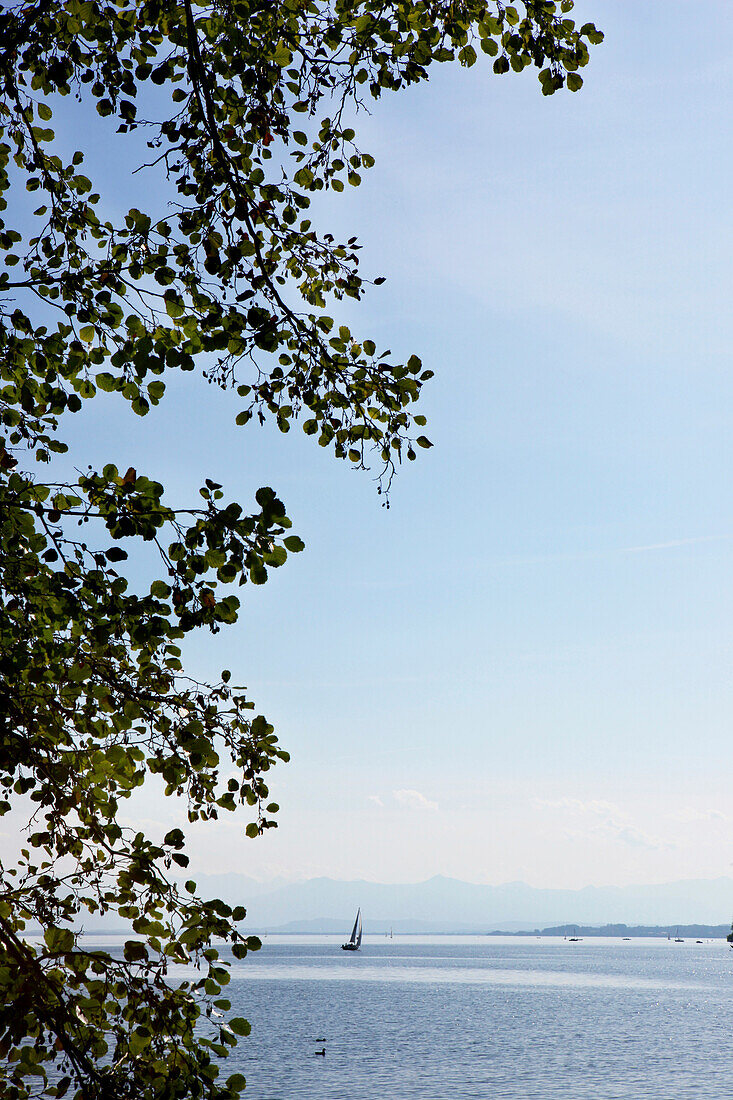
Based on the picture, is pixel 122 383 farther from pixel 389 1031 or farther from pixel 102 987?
pixel 389 1031

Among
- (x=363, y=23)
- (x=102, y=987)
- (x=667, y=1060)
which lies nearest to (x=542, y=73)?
(x=363, y=23)

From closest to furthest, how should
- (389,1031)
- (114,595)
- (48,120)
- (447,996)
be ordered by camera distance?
1. (114,595)
2. (48,120)
3. (389,1031)
4. (447,996)

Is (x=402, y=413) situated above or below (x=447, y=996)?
above

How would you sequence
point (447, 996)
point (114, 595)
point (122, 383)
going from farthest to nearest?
point (447, 996) < point (122, 383) < point (114, 595)

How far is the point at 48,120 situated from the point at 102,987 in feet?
15.9

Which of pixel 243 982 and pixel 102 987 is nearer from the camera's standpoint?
pixel 102 987

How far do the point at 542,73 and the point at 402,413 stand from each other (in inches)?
74.7

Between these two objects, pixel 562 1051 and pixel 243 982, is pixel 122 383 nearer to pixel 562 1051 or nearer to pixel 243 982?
pixel 562 1051

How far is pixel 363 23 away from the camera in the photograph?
5254mm

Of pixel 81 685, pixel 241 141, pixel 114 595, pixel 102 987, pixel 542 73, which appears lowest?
pixel 102 987

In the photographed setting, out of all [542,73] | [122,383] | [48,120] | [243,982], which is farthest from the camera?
[243,982]

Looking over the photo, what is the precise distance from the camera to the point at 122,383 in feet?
15.8

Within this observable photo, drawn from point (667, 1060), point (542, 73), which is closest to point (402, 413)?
point (542, 73)

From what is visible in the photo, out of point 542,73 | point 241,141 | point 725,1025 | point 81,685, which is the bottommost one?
point 725,1025
